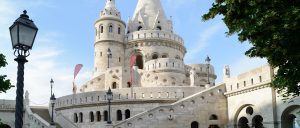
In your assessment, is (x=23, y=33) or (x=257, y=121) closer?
(x=23, y=33)

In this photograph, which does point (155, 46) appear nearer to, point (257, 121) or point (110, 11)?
point (110, 11)

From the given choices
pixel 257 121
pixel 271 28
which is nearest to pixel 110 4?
pixel 257 121

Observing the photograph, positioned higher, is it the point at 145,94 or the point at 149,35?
the point at 149,35

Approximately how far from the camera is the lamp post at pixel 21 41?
7.30 metres

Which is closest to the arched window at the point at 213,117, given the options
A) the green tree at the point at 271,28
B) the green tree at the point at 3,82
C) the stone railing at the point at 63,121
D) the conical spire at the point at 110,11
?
the stone railing at the point at 63,121

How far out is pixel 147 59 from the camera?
48.0 meters

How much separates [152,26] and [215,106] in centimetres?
2503

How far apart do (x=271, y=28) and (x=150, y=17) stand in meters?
41.1

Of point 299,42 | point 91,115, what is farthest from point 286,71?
point 91,115

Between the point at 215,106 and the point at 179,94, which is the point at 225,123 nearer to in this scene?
the point at 215,106

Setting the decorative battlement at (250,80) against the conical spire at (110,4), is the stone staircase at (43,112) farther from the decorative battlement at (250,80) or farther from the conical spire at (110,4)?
the decorative battlement at (250,80)

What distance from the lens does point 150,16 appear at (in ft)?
A: 171

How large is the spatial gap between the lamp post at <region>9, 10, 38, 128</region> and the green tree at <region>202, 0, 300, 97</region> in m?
6.73

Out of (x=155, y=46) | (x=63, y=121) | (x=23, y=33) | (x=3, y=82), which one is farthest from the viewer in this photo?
(x=155, y=46)
